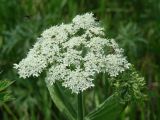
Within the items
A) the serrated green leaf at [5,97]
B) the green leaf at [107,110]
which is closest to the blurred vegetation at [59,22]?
the green leaf at [107,110]

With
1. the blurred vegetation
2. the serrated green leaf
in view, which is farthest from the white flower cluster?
the blurred vegetation

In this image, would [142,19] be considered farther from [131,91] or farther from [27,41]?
[131,91]

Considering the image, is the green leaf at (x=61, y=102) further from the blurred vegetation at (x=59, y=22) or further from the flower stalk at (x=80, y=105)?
the blurred vegetation at (x=59, y=22)

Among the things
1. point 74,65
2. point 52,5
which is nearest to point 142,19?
point 52,5

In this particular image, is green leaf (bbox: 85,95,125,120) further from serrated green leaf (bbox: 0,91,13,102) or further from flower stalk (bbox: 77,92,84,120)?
serrated green leaf (bbox: 0,91,13,102)

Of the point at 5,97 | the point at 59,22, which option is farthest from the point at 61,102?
the point at 59,22

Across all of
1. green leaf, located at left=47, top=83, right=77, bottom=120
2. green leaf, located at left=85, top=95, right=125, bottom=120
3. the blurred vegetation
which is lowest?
green leaf, located at left=85, top=95, right=125, bottom=120
